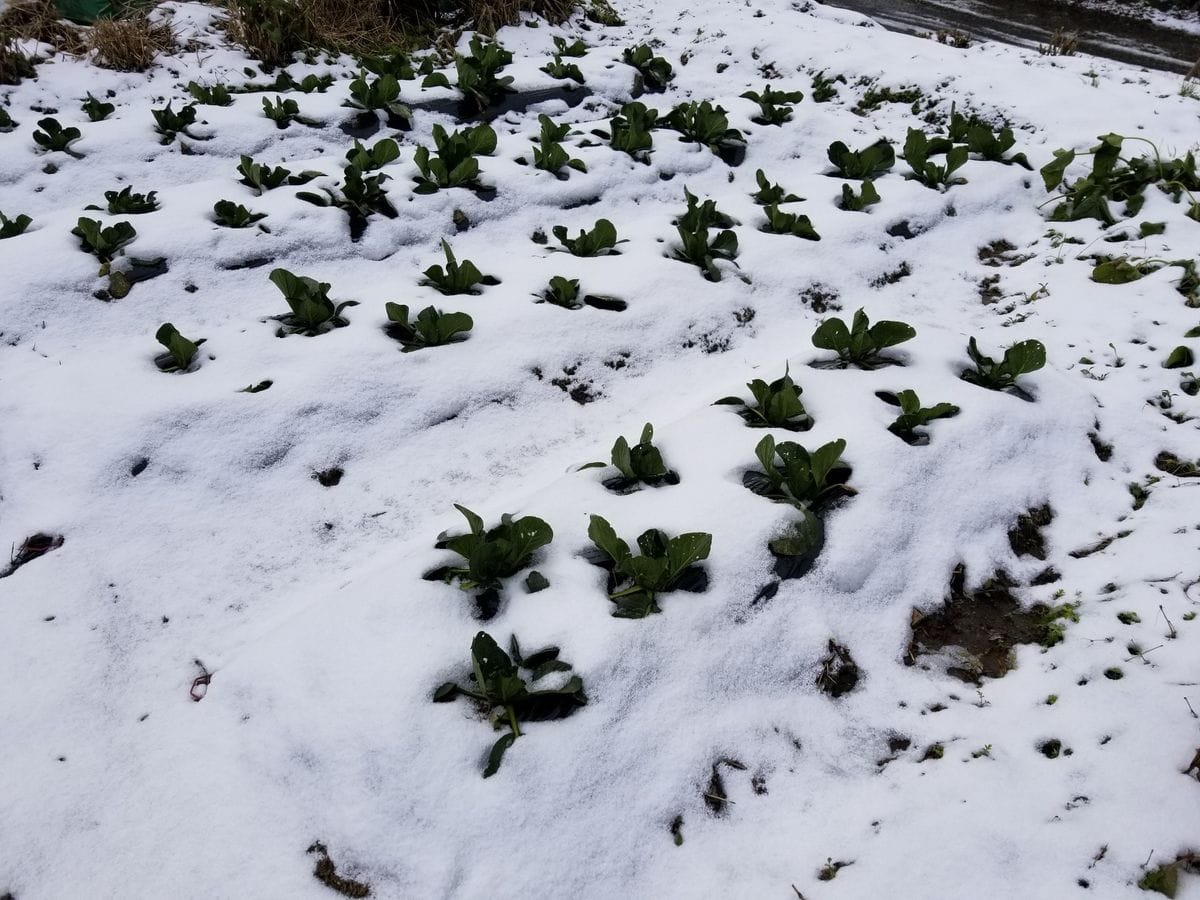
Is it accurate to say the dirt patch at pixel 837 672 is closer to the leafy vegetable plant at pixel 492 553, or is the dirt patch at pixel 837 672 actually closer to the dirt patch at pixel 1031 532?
the dirt patch at pixel 1031 532

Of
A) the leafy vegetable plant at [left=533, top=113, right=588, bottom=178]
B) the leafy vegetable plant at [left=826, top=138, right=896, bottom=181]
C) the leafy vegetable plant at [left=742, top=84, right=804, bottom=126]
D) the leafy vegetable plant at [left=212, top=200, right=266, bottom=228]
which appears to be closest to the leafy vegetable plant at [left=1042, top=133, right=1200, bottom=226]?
the leafy vegetable plant at [left=826, top=138, right=896, bottom=181]

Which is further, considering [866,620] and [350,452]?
[350,452]

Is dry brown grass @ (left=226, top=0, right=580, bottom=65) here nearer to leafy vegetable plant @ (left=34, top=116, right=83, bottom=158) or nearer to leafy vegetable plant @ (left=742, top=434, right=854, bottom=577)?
leafy vegetable plant @ (left=34, top=116, right=83, bottom=158)

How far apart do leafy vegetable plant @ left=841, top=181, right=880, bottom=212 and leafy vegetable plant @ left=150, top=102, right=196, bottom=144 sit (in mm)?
4747

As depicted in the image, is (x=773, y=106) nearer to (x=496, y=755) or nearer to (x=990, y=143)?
(x=990, y=143)

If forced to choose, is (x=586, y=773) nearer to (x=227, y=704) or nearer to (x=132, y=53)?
(x=227, y=704)

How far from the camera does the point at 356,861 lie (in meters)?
1.91

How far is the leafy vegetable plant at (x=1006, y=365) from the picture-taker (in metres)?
3.21

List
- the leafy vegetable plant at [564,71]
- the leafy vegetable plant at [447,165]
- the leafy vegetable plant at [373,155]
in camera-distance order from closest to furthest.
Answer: the leafy vegetable plant at [447,165], the leafy vegetable plant at [373,155], the leafy vegetable plant at [564,71]

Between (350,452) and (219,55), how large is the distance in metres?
6.05

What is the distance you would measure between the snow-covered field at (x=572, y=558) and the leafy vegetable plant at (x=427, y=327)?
0.25 ft

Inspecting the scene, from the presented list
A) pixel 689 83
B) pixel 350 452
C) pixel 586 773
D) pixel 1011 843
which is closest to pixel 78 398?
pixel 350 452

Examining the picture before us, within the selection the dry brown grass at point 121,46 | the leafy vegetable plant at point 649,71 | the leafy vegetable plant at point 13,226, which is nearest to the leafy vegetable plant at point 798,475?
the leafy vegetable plant at point 13,226

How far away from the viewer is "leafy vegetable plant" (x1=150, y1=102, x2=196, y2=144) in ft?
17.1
